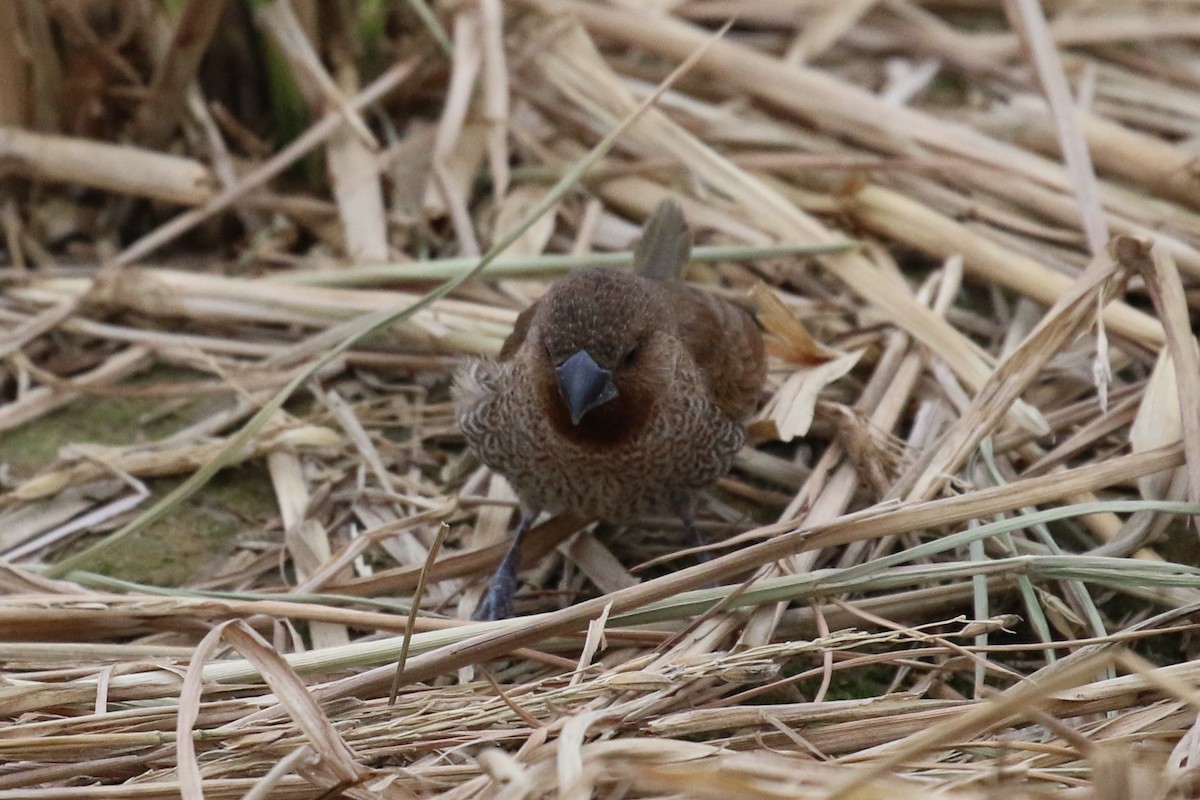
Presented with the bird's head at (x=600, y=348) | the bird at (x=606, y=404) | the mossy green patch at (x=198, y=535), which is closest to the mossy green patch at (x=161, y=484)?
the mossy green patch at (x=198, y=535)

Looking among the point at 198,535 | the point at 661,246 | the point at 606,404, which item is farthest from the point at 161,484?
the point at 661,246

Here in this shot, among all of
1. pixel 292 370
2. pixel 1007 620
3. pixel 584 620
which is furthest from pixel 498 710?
pixel 292 370

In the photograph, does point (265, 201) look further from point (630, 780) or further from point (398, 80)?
point (630, 780)

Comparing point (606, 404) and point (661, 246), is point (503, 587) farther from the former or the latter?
point (661, 246)

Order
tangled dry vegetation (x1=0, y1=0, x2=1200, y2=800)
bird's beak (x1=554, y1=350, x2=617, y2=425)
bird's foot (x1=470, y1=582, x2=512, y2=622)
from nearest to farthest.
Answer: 1. tangled dry vegetation (x1=0, y1=0, x2=1200, y2=800)
2. bird's beak (x1=554, y1=350, x2=617, y2=425)
3. bird's foot (x1=470, y1=582, x2=512, y2=622)

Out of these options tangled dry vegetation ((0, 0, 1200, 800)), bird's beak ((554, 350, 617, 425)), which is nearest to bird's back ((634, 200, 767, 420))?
tangled dry vegetation ((0, 0, 1200, 800))

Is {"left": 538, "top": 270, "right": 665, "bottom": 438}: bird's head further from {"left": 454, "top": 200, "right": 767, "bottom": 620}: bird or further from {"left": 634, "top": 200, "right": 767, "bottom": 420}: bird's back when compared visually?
{"left": 634, "top": 200, "right": 767, "bottom": 420}: bird's back

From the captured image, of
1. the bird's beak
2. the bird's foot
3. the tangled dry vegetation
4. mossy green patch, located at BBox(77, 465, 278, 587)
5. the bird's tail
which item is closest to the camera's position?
the tangled dry vegetation
